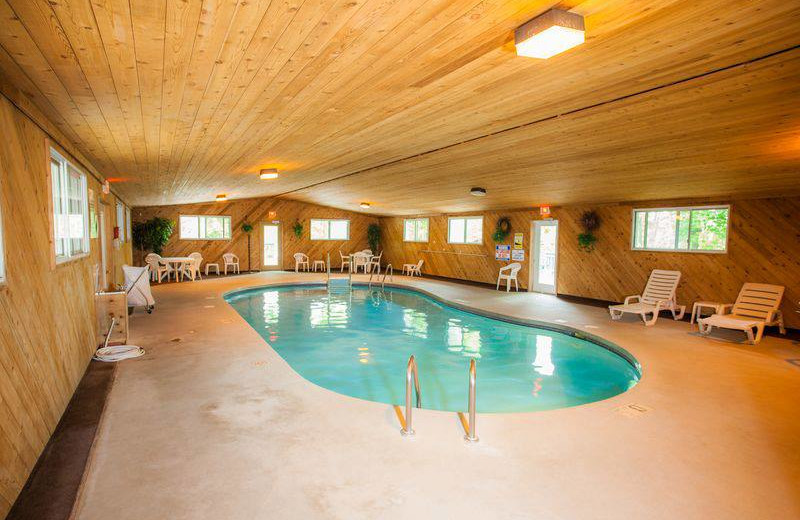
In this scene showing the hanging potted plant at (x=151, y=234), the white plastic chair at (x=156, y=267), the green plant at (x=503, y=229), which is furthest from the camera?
the hanging potted plant at (x=151, y=234)

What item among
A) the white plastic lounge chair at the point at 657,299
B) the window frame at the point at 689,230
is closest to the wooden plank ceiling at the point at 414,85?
the window frame at the point at 689,230

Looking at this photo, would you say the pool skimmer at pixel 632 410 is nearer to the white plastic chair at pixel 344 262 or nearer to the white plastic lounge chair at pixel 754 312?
the white plastic lounge chair at pixel 754 312

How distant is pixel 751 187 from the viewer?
6.78 metres

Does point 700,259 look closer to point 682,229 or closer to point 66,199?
point 682,229

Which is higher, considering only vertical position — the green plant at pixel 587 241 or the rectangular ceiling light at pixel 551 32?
the rectangular ceiling light at pixel 551 32

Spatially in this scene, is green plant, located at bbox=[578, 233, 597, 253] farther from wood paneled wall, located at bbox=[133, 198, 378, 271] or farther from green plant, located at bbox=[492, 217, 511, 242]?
wood paneled wall, located at bbox=[133, 198, 378, 271]

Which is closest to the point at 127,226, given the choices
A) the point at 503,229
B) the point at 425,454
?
the point at 503,229

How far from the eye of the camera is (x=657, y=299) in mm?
8109

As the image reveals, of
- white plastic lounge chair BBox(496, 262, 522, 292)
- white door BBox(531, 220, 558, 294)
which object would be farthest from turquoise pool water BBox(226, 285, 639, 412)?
white door BBox(531, 220, 558, 294)

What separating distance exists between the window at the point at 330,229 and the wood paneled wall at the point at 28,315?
13.1 m

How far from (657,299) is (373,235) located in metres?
11.3

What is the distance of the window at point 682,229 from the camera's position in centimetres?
793

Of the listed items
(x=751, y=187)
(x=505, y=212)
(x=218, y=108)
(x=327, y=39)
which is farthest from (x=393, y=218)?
(x=327, y=39)

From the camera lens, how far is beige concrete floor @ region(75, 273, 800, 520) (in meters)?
2.30
